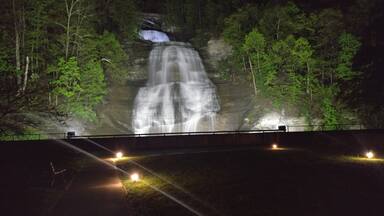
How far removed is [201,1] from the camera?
7019 centimetres

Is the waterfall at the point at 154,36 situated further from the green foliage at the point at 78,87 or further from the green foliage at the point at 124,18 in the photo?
the green foliage at the point at 78,87

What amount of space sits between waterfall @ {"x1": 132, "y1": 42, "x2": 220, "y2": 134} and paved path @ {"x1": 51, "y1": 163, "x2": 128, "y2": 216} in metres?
27.0

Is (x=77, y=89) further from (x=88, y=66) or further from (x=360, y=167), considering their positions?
(x=360, y=167)

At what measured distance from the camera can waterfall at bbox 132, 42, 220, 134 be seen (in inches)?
1657

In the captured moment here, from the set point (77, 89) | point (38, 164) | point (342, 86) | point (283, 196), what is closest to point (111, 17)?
point (77, 89)

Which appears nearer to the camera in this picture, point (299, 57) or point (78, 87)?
point (78, 87)

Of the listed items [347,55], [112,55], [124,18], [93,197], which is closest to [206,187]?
[93,197]

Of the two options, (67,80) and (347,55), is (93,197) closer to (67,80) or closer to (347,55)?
(67,80)

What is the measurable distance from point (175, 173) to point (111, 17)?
46.8 m

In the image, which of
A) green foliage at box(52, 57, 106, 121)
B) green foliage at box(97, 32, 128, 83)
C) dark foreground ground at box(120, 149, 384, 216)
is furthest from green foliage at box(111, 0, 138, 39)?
dark foreground ground at box(120, 149, 384, 216)

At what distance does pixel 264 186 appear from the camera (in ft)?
39.2

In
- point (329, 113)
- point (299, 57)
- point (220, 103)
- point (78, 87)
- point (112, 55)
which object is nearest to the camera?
point (78, 87)

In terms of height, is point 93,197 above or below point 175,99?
below

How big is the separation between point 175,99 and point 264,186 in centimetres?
3286
